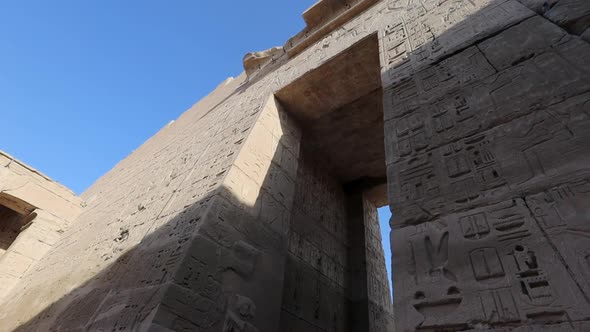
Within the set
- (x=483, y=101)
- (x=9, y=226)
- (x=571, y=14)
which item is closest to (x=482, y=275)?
(x=483, y=101)

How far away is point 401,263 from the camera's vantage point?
1.53 m

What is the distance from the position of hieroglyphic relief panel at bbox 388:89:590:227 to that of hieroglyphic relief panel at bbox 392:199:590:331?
0.10 meters

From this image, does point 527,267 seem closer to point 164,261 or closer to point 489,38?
point 489,38

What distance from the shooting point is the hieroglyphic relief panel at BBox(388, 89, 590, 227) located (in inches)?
56.1

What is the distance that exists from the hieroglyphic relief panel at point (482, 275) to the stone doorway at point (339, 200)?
2.52m

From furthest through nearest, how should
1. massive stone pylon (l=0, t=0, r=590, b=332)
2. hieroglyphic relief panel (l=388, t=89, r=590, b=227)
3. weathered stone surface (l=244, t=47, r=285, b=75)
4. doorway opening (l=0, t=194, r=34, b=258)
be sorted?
1. doorway opening (l=0, t=194, r=34, b=258)
2. weathered stone surface (l=244, t=47, r=285, b=75)
3. hieroglyphic relief panel (l=388, t=89, r=590, b=227)
4. massive stone pylon (l=0, t=0, r=590, b=332)

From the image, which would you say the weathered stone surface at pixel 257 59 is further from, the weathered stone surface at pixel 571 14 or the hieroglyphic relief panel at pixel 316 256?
the weathered stone surface at pixel 571 14

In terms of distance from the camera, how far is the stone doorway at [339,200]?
4.10m

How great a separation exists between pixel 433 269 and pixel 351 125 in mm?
3837

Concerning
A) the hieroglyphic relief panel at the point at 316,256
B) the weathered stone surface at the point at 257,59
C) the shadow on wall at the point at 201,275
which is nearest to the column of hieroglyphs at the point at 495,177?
→ the shadow on wall at the point at 201,275

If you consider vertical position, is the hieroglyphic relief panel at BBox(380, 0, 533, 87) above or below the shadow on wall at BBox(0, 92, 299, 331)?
above

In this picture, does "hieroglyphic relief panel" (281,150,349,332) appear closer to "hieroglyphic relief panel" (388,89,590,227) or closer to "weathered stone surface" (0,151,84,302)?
"hieroglyphic relief panel" (388,89,590,227)

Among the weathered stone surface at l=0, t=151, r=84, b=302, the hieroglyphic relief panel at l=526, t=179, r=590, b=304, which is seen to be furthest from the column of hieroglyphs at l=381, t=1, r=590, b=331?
the weathered stone surface at l=0, t=151, r=84, b=302

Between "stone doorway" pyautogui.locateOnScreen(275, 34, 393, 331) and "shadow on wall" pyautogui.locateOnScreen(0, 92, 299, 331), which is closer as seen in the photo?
"shadow on wall" pyautogui.locateOnScreen(0, 92, 299, 331)
